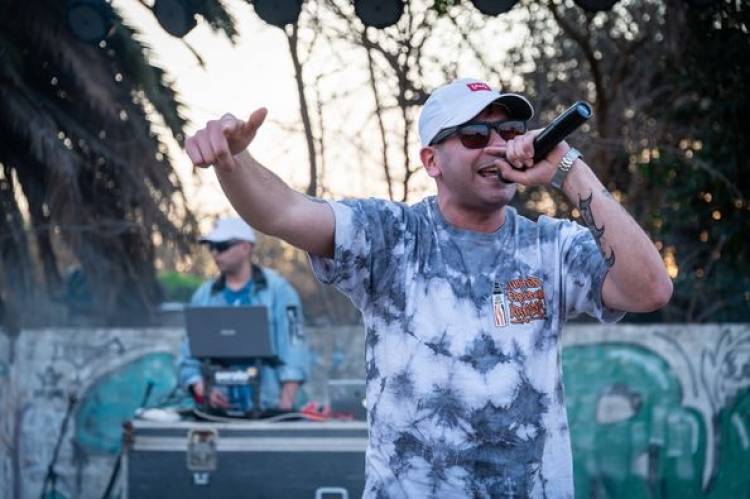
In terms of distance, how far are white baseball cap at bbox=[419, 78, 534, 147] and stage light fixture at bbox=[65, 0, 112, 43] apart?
471 cm

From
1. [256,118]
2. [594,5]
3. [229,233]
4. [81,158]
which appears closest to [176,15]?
[229,233]

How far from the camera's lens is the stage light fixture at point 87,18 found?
705 cm

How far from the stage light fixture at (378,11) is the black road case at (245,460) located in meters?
2.33

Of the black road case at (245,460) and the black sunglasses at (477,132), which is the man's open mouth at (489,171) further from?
the black road case at (245,460)

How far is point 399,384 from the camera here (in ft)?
8.59

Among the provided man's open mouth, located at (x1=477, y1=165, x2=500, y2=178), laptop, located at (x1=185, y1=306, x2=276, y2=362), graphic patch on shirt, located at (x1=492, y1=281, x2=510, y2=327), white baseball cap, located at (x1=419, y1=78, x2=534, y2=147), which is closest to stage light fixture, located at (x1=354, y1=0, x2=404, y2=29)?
laptop, located at (x1=185, y1=306, x2=276, y2=362)

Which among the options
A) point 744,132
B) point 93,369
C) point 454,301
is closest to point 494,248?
point 454,301

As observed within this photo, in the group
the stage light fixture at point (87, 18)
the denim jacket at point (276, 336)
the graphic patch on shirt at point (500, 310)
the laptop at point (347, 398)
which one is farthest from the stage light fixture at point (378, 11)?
the graphic patch on shirt at point (500, 310)

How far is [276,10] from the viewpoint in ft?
20.1

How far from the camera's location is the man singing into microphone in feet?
8.39

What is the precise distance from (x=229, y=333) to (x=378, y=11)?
2.06 m

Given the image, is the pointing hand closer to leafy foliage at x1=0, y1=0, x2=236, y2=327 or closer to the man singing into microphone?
the man singing into microphone

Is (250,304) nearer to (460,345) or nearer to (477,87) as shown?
(477,87)

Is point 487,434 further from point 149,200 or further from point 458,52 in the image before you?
point 149,200
